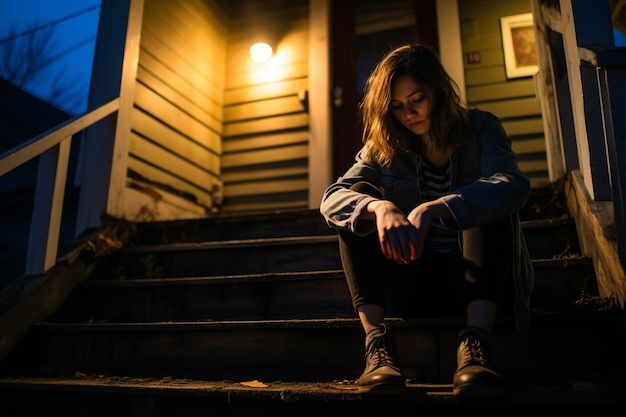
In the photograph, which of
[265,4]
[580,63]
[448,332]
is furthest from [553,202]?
[265,4]

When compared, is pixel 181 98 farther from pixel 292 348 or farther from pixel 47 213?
pixel 292 348

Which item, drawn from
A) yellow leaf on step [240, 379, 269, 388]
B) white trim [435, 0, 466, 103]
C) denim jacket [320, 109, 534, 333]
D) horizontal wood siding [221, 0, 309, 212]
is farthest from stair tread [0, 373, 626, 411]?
white trim [435, 0, 466, 103]

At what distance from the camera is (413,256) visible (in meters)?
1.13

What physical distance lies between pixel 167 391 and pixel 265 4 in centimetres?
364

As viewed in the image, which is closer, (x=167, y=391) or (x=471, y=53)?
(x=167, y=391)

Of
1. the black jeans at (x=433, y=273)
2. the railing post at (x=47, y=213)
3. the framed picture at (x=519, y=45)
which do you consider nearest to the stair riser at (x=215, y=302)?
the railing post at (x=47, y=213)

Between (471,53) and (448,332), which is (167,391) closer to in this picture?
(448,332)

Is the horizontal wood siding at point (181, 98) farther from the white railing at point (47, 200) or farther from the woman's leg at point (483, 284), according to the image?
the woman's leg at point (483, 284)

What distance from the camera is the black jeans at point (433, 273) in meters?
1.20

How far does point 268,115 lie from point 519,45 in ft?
6.36

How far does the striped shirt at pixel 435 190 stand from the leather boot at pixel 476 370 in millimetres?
335

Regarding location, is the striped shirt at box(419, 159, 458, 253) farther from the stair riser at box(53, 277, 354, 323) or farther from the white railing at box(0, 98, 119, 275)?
the white railing at box(0, 98, 119, 275)

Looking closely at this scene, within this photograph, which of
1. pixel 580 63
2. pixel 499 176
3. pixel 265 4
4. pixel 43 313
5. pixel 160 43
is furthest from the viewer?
pixel 265 4

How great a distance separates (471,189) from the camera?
1.21 m
